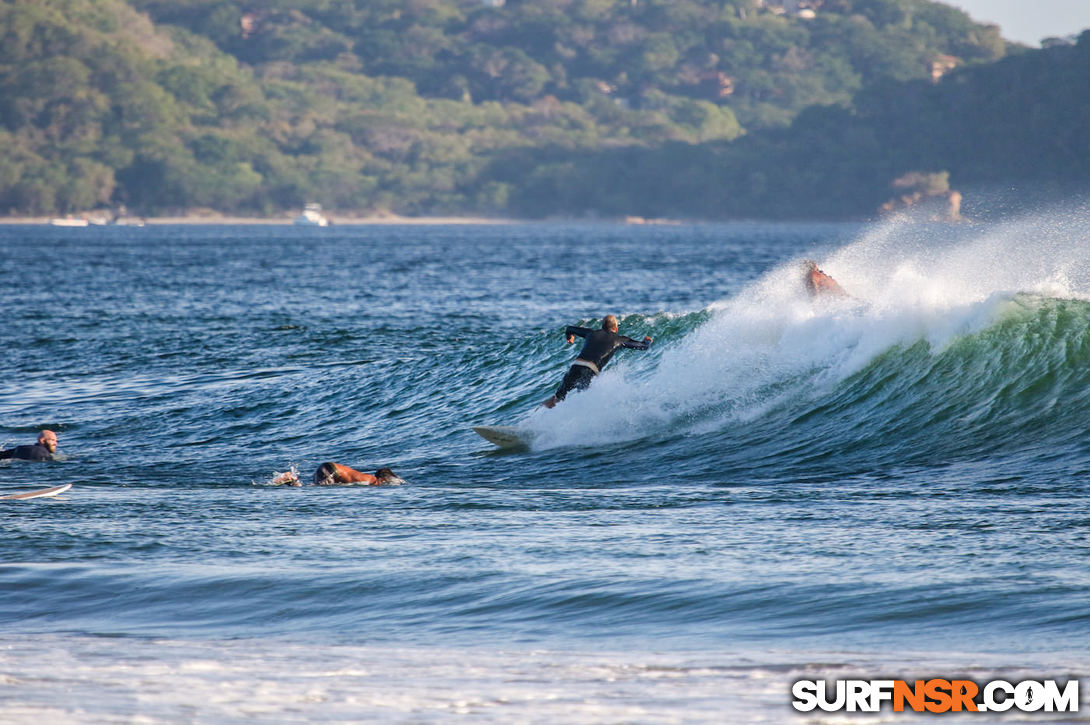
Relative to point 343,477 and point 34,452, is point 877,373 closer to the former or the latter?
point 343,477

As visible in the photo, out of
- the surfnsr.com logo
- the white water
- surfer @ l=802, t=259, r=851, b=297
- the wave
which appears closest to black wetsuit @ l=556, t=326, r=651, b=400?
the wave

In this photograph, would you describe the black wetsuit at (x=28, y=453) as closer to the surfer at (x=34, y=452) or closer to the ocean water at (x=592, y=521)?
the surfer at (x=34, y=452)

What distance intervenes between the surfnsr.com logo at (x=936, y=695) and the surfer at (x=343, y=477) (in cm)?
725

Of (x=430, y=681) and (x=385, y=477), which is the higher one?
(x=385, y=477)

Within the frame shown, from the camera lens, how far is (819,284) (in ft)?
61.0

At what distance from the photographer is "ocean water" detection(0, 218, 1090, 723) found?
732cm

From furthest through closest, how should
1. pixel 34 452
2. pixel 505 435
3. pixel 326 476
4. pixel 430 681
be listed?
pixel 505 435 < pixel 34 452 < pixel 326 476 < pixel 430 681

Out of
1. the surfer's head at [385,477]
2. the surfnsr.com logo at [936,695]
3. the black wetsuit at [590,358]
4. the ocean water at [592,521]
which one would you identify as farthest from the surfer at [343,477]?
the surfnsr.com logo at [936,695]

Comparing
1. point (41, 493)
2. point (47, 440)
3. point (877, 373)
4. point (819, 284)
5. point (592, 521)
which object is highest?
point (819, 284)

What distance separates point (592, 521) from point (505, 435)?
536 centimetres

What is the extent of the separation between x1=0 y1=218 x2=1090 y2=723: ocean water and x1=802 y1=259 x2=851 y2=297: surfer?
1.06ft

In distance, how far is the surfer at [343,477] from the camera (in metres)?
13.6

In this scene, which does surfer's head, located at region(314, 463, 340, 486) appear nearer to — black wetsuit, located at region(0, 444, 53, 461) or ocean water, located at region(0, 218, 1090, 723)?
ocean water, located at region(0, 218, 1090, 723)

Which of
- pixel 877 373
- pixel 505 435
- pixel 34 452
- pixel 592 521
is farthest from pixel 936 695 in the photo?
pixel 34 452
